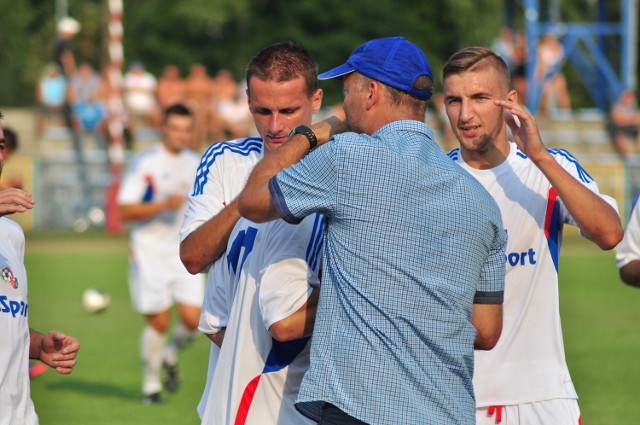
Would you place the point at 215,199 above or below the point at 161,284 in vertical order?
above

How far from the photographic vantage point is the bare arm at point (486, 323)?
4.25 metres

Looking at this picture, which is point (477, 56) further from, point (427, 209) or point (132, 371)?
point (132, 371)

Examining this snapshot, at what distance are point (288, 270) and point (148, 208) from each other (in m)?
7.32

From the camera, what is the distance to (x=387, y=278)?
3.97 metres

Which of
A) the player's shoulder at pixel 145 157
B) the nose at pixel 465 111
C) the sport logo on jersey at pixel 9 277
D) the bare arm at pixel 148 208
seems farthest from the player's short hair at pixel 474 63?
the player's shoulder at pixel 145 157

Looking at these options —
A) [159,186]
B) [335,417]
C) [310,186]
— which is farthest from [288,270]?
[159,186]

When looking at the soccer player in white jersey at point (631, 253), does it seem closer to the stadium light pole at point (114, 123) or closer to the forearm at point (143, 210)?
the forearm at point (143, 210)

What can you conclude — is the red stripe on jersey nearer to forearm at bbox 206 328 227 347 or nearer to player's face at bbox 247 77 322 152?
forearm at bbox 206 328 227 347

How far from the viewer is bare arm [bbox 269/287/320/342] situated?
426cm

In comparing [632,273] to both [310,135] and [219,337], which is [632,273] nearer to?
[219,337]

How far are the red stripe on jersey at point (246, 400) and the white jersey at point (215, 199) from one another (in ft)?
0.81

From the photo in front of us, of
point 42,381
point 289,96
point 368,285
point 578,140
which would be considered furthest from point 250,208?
point 578,140

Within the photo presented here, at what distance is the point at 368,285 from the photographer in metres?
3.97

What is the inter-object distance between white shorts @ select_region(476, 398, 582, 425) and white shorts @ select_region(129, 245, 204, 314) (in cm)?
669
